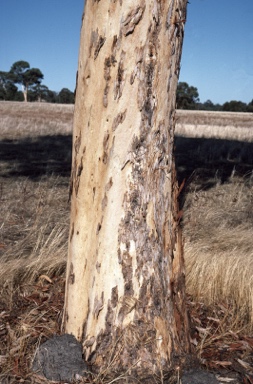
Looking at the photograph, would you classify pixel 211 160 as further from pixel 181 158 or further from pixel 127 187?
pixel 127 187

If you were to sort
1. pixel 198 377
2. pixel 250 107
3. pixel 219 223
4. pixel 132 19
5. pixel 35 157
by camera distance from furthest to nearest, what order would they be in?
pixel 250 107 → pixel 35 157 → pixel 219 223 → pixel 198 377 → pixel 132 19

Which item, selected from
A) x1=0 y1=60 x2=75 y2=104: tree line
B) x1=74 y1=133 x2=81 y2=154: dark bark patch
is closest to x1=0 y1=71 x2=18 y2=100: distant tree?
x1=0 y1=60 x2=75 y2=104: tree line

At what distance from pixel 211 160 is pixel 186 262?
6921 mm

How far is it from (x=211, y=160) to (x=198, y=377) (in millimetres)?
8351

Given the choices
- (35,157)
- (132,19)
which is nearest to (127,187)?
(132,19)

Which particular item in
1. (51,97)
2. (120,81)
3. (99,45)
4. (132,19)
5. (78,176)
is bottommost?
(51,97)

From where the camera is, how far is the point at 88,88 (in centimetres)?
262

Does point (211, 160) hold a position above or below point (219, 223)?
above

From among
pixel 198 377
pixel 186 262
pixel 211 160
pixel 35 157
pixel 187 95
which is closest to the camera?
pixel 198 377

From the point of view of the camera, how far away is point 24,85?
82.1 metres

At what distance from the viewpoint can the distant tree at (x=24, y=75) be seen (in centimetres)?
8206

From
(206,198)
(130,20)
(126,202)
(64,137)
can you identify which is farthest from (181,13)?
(64,137)

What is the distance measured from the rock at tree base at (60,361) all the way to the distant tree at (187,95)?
61946 mm

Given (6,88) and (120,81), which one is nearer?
(120,81)
